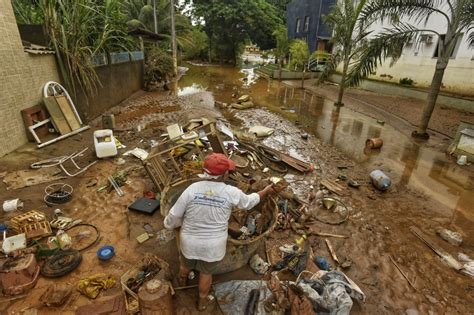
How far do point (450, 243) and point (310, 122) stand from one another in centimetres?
773

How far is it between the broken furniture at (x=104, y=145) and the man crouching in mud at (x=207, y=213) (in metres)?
4.44

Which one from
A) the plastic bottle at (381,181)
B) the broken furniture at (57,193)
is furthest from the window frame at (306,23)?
the broken furniture at (57,193)

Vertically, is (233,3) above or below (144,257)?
above

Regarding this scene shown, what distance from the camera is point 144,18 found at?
21.7 m

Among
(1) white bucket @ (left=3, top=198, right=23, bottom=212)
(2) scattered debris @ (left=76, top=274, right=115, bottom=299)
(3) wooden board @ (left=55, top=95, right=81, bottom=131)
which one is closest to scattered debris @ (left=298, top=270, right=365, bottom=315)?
(2) scattered debris @ (left=76, top=274, right=115, bottom=299)

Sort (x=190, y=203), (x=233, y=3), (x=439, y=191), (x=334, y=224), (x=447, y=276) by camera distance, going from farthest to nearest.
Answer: (x=233, y=3) → (x=439, y=191) → (x=334, y=224) → (x=447, y=276) → (x=190, y=203)

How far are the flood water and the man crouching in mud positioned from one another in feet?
16.5

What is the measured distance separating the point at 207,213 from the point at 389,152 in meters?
7.88

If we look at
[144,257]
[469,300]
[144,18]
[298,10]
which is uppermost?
[298,10]

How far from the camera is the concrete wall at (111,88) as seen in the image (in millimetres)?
9070

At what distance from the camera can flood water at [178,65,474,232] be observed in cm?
602

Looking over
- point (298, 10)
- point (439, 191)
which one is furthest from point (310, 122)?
point (298, 10)

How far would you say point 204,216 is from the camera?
9.06 ft

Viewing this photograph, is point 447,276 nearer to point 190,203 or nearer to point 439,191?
point 439,191
